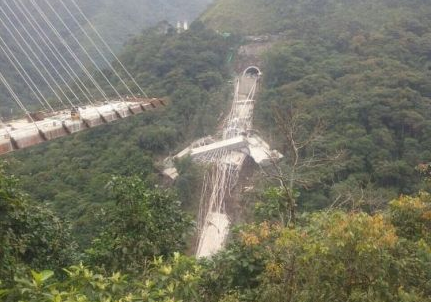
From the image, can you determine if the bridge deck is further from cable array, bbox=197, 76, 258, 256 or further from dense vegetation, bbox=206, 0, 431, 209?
cable array, bbox=197, 76, 258, 256

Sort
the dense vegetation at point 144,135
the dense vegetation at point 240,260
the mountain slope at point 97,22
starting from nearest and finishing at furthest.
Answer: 1. the dense vegetation at point 240,260
2. the dense vegetation at point 144,135
3. the mountain slope at point 97,22

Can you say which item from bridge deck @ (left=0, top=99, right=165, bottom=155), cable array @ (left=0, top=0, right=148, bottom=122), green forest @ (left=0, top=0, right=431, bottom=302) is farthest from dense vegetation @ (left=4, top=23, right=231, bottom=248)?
cable array @ (left=0, top=0, right=148, bottom=122)

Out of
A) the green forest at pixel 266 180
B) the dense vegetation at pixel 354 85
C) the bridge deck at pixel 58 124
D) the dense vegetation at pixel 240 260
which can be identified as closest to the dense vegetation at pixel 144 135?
the green forest at pixel 266 180

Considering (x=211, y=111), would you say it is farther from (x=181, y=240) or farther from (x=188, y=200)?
(x=181, y=240)

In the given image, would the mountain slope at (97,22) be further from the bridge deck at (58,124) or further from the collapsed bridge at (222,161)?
the bridge deck at (58,124)

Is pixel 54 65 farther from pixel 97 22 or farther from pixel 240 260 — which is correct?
pixel 240 260

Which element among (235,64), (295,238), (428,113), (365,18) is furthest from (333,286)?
(365,18)
